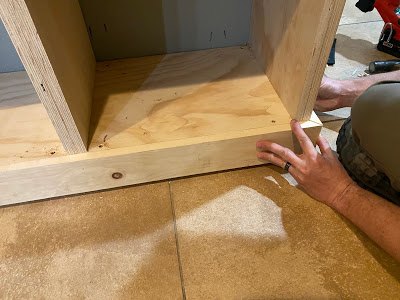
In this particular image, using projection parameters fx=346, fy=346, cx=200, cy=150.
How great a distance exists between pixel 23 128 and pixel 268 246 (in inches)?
20.4

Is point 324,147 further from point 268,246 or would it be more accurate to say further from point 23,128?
point 23,128

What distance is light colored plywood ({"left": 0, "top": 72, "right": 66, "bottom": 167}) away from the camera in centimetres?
63

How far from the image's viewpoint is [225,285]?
22.9 inches

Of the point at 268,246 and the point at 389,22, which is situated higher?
the point at 389,22

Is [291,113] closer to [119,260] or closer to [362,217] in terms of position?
[362,217]

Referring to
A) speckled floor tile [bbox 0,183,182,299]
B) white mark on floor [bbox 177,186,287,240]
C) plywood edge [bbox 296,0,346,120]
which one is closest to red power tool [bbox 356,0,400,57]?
plywood edge [bbox 296,0,346,120]

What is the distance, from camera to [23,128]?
676 mm

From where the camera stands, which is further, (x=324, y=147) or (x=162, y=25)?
(x=162, y=25)

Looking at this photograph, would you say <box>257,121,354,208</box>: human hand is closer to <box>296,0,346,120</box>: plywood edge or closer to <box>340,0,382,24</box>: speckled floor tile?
<box>296,0,346,120</box>: plywood edge

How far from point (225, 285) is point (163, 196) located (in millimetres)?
213

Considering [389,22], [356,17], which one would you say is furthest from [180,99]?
[356,17]

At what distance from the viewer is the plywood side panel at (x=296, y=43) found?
528 mm

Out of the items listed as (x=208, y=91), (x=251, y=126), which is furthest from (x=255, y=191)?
(x=208, y=91)

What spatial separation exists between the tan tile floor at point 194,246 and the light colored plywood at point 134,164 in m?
0.03
